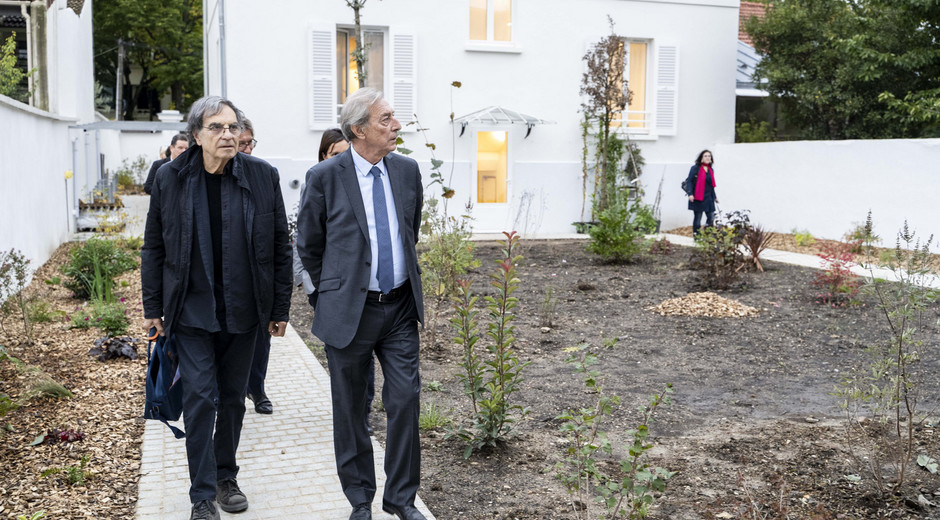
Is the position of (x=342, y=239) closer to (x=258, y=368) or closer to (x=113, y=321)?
(x=258, y=368)

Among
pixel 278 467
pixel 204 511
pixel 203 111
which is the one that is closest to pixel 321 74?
pixel 278 467

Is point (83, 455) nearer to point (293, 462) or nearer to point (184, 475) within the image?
point (184, 475)

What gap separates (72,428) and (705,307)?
19.9 ft

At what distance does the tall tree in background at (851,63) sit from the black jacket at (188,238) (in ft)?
43.2

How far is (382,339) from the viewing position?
352 cm

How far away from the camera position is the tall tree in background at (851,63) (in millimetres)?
14609

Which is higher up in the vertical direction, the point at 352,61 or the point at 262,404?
the point at 352,61

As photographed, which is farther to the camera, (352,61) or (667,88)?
(667,88)

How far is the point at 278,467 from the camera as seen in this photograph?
13.9ft

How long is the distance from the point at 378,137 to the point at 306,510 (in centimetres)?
167

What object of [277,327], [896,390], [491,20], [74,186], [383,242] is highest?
[491,20]

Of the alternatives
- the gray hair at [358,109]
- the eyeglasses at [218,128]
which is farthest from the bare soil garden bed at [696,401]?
the eyeglasses at [218,128]

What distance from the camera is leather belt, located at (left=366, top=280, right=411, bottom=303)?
3.45 m

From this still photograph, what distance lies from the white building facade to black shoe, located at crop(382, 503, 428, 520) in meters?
12.4
